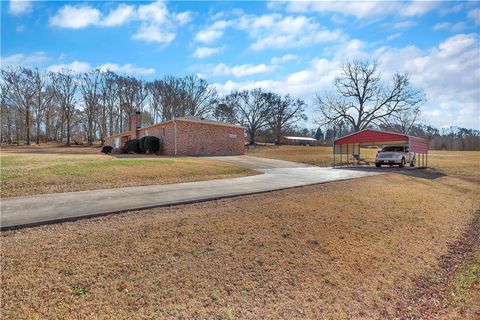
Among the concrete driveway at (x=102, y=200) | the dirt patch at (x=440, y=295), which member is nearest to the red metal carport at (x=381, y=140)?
the concrete driveway at (x=102, y=200)

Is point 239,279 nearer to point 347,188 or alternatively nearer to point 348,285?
point 348,285

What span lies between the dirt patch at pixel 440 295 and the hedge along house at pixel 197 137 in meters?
20.9

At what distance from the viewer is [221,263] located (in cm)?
418

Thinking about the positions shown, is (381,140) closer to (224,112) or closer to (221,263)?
(221,263)

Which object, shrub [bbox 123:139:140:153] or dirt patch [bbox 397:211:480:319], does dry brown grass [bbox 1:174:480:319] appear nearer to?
dirt patch [bbox 397:211:480:319]

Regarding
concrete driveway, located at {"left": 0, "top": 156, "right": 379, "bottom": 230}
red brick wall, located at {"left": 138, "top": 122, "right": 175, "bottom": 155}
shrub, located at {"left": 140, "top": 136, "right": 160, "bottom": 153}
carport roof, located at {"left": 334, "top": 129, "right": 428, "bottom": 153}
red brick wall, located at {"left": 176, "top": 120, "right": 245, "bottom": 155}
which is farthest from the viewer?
shrub, located at {"left": 140, "top": 136, "right": 160, "bottom": 153}

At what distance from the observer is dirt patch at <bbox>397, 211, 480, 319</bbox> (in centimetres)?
368

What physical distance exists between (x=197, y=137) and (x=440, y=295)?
74.6ft

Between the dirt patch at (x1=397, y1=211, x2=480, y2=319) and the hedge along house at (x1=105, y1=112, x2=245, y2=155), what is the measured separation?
20.9m

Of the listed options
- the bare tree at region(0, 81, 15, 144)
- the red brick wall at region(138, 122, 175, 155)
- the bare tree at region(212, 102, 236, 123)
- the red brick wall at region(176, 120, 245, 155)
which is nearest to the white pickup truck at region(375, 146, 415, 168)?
the red brick wall at region(176, 120, 245, 155)

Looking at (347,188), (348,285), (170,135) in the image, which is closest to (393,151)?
(347,188)

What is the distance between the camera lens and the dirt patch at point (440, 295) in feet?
12.1

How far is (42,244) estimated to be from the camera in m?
4.29

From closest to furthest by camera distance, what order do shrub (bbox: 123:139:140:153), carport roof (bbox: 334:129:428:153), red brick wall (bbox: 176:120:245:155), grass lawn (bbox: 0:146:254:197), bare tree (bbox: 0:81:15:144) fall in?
grass lawn (bbox: 0:146:254:197) → carport roof (bbox: 334:129:428:153) → red brick wall (bbox: 176:120:245:155) → shrub (bbox: 123:139:140:153) → bare tree (bbox: 0:81:15:144)
